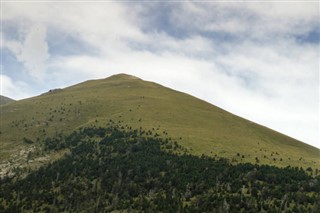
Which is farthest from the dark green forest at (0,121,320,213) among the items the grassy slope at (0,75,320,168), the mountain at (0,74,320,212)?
the grassy slope at (0,75,320,168)

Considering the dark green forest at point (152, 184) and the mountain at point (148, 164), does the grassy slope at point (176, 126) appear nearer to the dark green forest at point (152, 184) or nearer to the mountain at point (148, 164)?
the mountain at point (148, 164)

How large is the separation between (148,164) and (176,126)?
4798 cm

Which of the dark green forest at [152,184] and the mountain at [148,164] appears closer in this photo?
the dark green forest at [152,184]

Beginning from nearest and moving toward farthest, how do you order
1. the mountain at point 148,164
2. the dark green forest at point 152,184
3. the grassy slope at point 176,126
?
the dark green forest at point 152,184 < the mountain at point 148,164 < the grassy slope at point 176,126

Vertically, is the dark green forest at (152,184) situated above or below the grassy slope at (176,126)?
below

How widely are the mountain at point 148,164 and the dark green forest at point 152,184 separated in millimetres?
265

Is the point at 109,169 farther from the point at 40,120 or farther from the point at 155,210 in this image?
the point at 40,120

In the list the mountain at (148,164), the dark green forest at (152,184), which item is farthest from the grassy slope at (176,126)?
the dark green forest at (152,184)

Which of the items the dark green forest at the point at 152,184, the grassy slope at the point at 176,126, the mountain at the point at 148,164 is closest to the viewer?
the dark green forest at the point at 152,184

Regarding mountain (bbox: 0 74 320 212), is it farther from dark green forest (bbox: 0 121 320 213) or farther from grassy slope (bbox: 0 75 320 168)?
grassy slope (bbox: 0 75 320 168)

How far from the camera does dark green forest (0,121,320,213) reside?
89.0m

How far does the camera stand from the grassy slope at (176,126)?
136 metres

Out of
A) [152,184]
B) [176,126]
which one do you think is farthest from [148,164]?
[176,126]

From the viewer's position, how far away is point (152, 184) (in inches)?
4048
